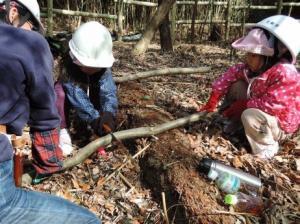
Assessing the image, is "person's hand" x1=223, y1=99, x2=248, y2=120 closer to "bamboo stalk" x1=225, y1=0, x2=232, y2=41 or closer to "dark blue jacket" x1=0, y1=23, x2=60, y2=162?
"dark blue jacket" x1=0, y1=23, x2=60, y2=162

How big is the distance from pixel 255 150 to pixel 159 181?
91cm

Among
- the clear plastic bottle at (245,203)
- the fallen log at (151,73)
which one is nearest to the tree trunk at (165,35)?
the fallen log at (151,73)

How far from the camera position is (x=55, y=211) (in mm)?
2021

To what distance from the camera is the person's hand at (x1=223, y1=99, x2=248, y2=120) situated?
3.90m

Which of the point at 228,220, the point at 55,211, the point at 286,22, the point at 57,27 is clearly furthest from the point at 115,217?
the point at 57,27

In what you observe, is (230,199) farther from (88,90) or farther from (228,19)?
(228,19)

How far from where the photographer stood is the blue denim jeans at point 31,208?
6.27 ft

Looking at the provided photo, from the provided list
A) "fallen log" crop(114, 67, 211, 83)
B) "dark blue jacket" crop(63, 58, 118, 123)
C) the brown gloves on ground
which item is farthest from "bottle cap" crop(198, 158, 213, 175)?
"fallen log" crop(114, 67, 211, 83)

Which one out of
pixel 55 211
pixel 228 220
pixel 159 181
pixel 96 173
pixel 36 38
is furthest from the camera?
pixel 96 173

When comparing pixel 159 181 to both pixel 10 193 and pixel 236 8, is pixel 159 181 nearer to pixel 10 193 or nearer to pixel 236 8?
pixel 10 193

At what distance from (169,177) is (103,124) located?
34.0 inches

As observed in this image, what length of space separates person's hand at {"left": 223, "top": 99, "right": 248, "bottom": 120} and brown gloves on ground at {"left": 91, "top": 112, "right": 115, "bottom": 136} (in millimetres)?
1102

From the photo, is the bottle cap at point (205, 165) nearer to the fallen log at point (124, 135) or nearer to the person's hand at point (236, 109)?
the fallen log at point (124, 135)

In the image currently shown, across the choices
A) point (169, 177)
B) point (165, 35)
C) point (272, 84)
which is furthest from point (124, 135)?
point (165, 35)
